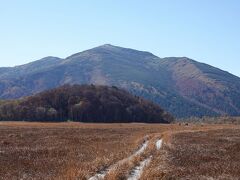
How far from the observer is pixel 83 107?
15862 centimetres

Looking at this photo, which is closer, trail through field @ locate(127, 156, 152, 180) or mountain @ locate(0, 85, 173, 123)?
trail through field @ locate(127, 156, 152, 180)

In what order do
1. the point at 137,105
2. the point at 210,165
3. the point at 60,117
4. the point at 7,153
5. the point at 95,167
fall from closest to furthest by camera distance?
1. the point at 95,167
2. the point at 210,165
3. the point at 7,153
4. the point at 60,117
5. the point at 137,105

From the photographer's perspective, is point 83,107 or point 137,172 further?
point 83,107

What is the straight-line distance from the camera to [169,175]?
1041 inches

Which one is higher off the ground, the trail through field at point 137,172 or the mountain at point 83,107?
the mountain at point 83,107

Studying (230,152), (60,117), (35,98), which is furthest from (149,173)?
(35,98)

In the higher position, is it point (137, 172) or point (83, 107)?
point (83, 107)

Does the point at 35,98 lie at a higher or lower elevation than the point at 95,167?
higher

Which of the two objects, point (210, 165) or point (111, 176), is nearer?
point (111, 176)

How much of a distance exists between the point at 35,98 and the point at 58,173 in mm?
140531

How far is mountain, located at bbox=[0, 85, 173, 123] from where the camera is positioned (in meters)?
152

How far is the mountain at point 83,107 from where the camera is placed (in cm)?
15238

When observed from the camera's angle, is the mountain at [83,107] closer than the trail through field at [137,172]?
No

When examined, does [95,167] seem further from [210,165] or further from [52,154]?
[52,154]
